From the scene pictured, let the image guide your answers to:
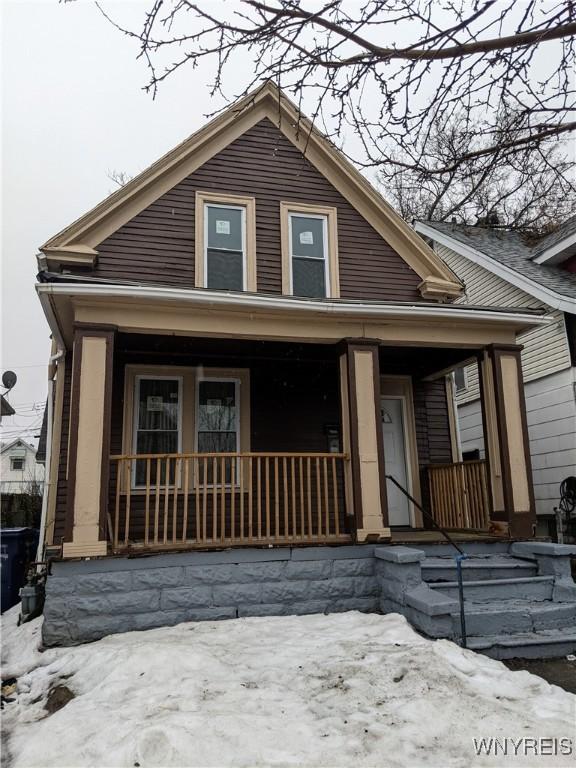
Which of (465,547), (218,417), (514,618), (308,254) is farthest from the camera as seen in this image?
(308,254)

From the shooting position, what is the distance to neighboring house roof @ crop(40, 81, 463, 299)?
760cm

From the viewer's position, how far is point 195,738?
304 centimetres

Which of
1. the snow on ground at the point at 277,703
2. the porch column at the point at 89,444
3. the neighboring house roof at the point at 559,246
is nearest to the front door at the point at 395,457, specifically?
the snow on ground at the point at 277,703

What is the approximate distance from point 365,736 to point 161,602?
113 inches

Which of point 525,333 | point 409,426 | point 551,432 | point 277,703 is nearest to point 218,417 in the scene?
point 409,426

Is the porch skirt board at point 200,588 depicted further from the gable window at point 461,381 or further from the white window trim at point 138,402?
the gable window at point 461,381

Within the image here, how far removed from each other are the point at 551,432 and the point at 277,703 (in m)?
7.91

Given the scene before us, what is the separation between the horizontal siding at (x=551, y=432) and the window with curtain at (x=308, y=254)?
4499mm

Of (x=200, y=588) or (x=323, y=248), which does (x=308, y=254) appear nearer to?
(x=323, y=248)

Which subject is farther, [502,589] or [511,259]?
[511,259]

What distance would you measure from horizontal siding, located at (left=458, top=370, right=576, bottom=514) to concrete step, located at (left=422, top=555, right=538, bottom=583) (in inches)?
162

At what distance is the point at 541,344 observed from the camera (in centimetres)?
1002

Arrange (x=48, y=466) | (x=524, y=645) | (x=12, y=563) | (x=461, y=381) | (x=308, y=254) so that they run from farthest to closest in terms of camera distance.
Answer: (x=461, y=381) → (x=308, y=254) → (x=12, y=563) → (x=48, y=466) → (x=524, y=645)

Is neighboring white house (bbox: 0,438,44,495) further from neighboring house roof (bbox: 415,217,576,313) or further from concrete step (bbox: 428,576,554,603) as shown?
Result: concrete step (bbox: 428,576,554,603)
